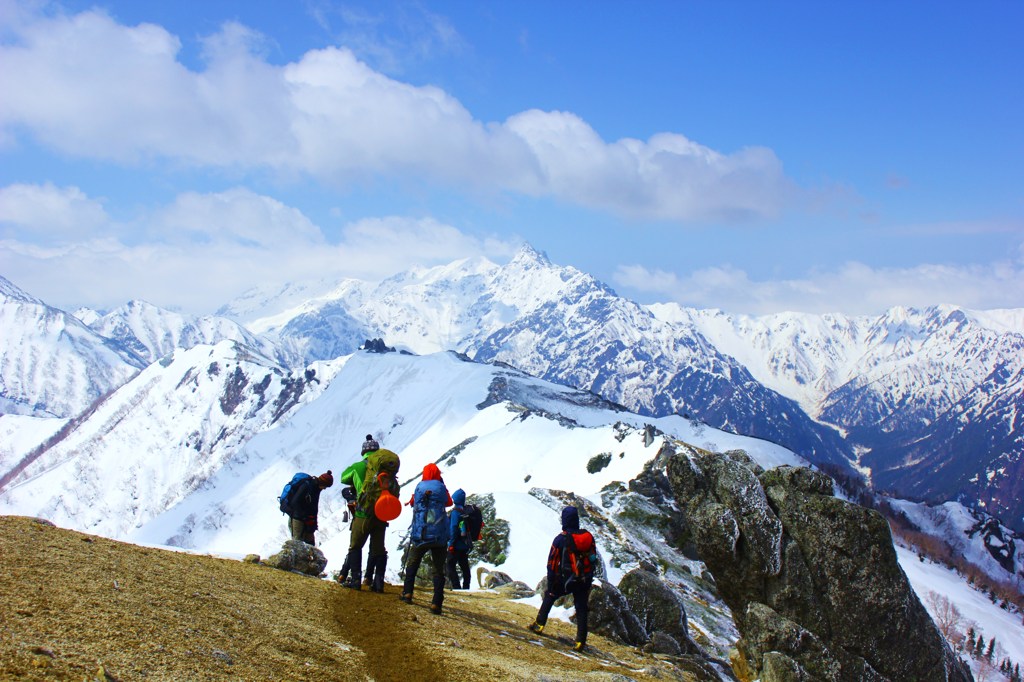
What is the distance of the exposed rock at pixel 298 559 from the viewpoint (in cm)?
1892

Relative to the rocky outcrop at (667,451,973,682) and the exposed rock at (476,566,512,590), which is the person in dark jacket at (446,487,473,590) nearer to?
the exposed rock at (476,566,512,590)

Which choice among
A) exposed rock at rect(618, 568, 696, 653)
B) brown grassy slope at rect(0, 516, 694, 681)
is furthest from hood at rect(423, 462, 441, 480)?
exposed rock at rect(618, 568, 696, 653)

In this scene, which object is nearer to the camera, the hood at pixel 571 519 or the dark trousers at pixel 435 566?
the dark trousers at pixel 435 566

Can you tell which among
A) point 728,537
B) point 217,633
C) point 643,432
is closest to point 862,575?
point 728,537

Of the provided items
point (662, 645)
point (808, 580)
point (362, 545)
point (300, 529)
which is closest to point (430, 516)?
point (362, 545)

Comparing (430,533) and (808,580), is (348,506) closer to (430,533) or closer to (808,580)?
(430,533)

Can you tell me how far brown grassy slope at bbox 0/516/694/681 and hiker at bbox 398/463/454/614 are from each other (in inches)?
24.2

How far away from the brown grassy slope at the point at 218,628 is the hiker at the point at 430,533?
61 centimetres

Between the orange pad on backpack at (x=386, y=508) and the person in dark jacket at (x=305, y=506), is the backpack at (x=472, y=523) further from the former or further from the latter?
the orange pad on backpack at (x=386, y=508)

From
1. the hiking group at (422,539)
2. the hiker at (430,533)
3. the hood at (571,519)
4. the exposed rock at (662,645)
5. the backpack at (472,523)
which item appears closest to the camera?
the hiker at (430,533)

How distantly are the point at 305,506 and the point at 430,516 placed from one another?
18.9 feet

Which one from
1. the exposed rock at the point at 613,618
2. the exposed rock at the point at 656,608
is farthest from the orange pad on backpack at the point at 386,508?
the exposed rock at the point at 656,608

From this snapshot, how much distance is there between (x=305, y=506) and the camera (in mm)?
20969

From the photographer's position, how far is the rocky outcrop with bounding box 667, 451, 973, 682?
21031 mm
